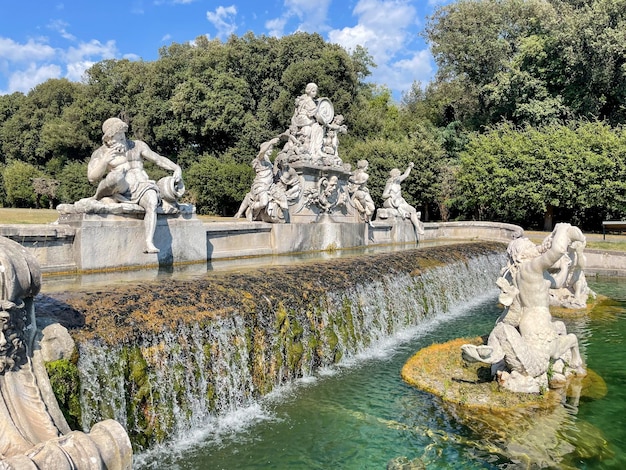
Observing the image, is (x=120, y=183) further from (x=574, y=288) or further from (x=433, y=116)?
(x=433, y=116)

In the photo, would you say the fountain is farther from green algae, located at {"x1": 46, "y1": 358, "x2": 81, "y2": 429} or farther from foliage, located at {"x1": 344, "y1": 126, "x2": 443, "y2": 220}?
foliage, located at {"x1": 344, "y1": 126, "x2": 443, "y2": 220}

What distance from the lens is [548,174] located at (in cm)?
2667

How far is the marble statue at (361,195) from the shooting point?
51.4 ft

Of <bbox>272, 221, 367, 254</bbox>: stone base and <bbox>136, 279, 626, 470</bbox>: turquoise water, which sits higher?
<bbox>272, 221, 367, 254</bbox>: stone base

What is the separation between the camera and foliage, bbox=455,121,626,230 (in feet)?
83.3

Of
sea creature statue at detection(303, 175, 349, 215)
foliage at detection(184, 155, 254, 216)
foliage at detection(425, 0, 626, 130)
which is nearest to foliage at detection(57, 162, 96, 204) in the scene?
foliage at detection(184, 155, 254, 216)

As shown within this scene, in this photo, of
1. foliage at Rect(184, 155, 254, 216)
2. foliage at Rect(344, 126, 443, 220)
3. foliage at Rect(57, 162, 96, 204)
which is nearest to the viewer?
foliage at Rect(184, 155, 254, 216)

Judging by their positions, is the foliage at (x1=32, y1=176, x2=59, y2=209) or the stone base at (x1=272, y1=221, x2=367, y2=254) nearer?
the stone base at (x1=272, y1=221, x2=367, y2=254)

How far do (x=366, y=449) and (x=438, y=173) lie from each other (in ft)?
92.0

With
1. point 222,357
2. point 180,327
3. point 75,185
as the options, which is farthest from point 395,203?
point 75,185

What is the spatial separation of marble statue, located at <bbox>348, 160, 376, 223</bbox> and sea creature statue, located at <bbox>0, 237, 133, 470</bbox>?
12.7m

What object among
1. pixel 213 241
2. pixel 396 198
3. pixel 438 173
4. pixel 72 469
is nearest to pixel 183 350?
pixel 72 469

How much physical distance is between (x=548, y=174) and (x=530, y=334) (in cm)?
2301

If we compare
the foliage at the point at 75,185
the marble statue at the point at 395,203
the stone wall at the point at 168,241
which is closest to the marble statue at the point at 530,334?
the stone wall at the point at 168,241
